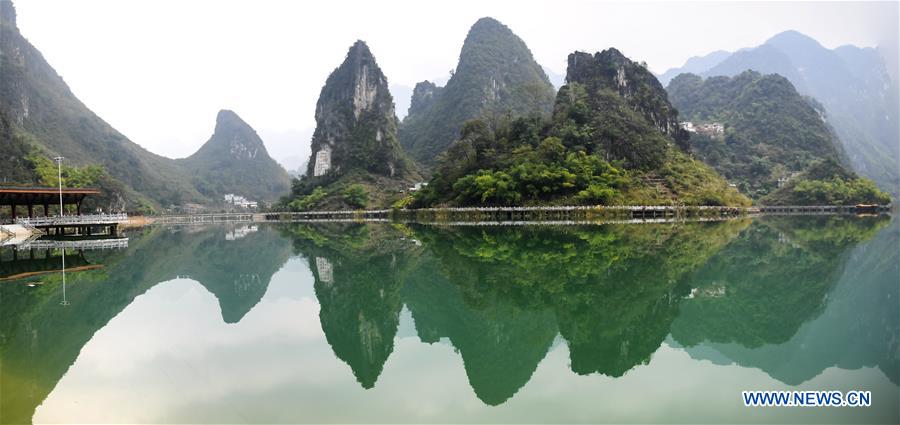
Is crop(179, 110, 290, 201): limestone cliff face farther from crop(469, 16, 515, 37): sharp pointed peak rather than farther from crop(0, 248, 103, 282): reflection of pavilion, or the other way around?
crop(0, 248, 103, 282): reflection of pavilion

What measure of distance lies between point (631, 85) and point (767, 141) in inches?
1438

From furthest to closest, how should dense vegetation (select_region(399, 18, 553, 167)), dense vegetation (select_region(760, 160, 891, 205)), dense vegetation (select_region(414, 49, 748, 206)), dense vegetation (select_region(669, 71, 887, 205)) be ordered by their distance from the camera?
dense vegetation (select_region(399, 18, 553, 167))
dense vegetation (select_region(669, 71, 887, 205))
dense vegetation (select_region(760, 160, 891, 205))
dense vegetation (select_region(414, 49, 748, 206))

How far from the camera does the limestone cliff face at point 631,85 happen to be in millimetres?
64250

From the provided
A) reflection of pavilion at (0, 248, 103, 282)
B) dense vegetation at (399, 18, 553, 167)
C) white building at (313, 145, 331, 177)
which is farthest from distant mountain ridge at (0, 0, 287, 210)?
reflection of pavilion at (0, 248, 103, 282)

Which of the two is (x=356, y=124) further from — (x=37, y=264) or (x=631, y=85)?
(x=37, y=264)

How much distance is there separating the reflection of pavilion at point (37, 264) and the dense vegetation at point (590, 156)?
32509 millimetres

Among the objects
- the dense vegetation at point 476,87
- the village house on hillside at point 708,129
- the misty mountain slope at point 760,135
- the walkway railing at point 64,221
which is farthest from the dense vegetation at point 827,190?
the walkway railing at point 64,221

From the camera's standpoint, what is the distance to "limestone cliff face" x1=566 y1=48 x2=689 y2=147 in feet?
211

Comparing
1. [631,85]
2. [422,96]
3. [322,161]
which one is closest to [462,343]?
[631,85]

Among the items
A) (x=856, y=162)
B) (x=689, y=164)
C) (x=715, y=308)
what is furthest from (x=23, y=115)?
(x=856, y=162)

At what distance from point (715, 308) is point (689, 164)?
5153 centimetres

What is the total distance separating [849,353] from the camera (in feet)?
23.4

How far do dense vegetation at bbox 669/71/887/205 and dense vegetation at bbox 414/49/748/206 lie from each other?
59.5ft

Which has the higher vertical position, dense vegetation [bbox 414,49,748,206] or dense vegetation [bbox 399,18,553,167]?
dense vegetation [bbox 399,18,553,167]
